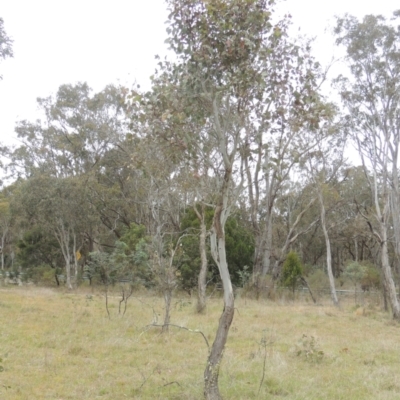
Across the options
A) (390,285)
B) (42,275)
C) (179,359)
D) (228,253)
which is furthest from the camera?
(42,275)

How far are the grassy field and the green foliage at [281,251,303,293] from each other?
1091 centimetres

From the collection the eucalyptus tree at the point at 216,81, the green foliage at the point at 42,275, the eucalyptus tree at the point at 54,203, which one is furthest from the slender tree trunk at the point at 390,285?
the green foliage at the point at 42,275

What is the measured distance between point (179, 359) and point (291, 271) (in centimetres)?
1843

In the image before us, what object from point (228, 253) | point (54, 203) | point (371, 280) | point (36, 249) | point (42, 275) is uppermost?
point (54, 203)

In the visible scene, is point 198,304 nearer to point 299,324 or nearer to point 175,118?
point 299,324

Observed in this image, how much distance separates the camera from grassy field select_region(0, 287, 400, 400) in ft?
22.4

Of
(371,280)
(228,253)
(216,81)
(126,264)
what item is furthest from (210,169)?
(371,280)

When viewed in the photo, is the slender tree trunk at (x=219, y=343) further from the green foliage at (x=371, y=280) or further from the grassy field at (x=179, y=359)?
the green foliage at (x=371, y=280)

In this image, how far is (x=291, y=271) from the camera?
26.6 metres

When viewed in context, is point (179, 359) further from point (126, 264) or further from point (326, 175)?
point (326, 175)

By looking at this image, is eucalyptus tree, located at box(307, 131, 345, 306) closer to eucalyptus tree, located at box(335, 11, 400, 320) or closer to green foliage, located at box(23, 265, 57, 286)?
eucalyptus tree, located at box(335, 11, 400, 320)

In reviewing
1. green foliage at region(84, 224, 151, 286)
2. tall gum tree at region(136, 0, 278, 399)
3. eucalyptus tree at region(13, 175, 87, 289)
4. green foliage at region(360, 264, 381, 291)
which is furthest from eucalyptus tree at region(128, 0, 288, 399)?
green foliage at region(360, 264, 381, 291)

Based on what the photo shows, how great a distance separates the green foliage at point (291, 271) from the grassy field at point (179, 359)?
35.8 ft

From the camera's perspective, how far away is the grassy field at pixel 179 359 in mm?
6812
